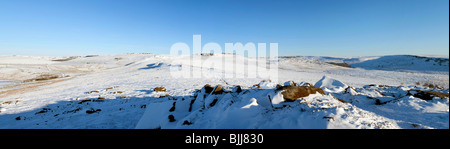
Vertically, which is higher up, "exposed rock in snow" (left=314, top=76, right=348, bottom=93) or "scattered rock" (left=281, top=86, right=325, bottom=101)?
"scattered rock" (left=281, top=86, right=325, bottom=101)

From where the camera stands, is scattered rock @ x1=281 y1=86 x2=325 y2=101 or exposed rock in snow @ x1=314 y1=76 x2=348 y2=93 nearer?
scattered rock @ x1=281 y1=86 x2=325 y2=101

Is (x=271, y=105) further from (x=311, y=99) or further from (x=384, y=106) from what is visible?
(x=384, y=106)

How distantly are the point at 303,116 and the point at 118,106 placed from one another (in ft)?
32.0

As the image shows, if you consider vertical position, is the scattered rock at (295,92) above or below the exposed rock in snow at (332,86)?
above

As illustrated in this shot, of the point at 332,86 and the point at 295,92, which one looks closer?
the point at 295,92

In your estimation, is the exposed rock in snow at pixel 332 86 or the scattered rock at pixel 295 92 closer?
the scattered rock at pixel 295 92

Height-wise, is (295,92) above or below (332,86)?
above
